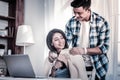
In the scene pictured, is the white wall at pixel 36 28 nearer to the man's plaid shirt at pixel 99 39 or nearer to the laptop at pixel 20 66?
the man's plaid shirt at pixel 99 39

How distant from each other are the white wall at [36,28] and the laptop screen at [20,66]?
86cm

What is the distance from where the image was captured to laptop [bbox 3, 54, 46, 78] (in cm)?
252

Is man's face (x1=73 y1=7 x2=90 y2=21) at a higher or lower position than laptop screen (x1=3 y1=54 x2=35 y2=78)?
higher

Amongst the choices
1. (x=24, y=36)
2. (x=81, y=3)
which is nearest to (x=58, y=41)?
(x=24, y=36)

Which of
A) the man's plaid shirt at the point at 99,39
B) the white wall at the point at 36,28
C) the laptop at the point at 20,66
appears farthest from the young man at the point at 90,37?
the laptop at the point at 20,66

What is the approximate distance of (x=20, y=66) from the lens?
102 inches

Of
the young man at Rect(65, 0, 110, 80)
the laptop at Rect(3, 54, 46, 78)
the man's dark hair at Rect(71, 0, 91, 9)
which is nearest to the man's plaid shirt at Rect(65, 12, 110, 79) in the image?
the young man at Rect(65, 0, 110, 80)

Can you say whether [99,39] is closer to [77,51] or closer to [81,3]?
[77,51]

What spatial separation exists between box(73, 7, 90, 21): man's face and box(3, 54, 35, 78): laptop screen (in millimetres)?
999

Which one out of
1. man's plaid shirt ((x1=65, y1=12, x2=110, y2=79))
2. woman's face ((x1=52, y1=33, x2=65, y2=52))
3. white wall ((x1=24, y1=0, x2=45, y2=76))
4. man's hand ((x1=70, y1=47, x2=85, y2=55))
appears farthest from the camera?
white wall ((x1=24, y1=0, x2=45, y2=76))

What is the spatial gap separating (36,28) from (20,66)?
123 cm

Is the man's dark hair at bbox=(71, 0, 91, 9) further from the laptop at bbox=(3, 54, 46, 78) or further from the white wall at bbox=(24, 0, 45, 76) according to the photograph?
the laptop at bbox=(3, 54, 46, 78)

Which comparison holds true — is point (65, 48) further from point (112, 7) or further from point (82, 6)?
point (112, 7)

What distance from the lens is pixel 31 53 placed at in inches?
146
